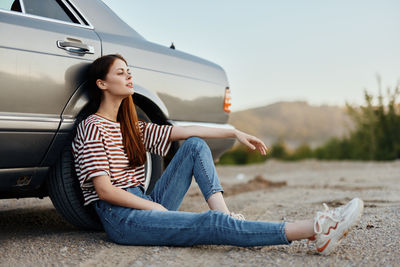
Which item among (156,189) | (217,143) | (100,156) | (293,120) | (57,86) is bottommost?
(293,120)

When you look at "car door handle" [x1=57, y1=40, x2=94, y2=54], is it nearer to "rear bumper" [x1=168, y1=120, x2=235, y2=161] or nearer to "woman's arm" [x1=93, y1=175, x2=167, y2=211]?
"woman's arm" [x1=93, y1=175, x2=167, y2=211]

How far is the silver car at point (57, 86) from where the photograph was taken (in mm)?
2473

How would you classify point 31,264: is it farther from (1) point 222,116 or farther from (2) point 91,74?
(1) point 222,116

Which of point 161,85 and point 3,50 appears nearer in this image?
point 3,50

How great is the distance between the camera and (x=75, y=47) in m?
2.75

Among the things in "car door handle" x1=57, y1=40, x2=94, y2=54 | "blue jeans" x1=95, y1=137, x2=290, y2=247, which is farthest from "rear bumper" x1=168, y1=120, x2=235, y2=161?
"car door handle" x1=57, y1=40, x2=94, y2=54

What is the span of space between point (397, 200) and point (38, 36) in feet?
11.8

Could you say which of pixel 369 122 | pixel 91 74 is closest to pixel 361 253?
pixel 91 74

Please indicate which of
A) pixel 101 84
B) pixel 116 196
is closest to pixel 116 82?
pixel 101 84

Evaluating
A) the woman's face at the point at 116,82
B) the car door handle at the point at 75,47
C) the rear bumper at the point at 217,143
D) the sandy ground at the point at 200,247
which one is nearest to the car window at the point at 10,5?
the car door handle at the point at 75,47

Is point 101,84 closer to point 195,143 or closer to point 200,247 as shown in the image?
point 195,143

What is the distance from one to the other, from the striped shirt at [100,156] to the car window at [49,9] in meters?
0.71

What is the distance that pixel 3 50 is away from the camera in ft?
7.86

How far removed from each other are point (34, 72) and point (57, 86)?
0.55 feet
